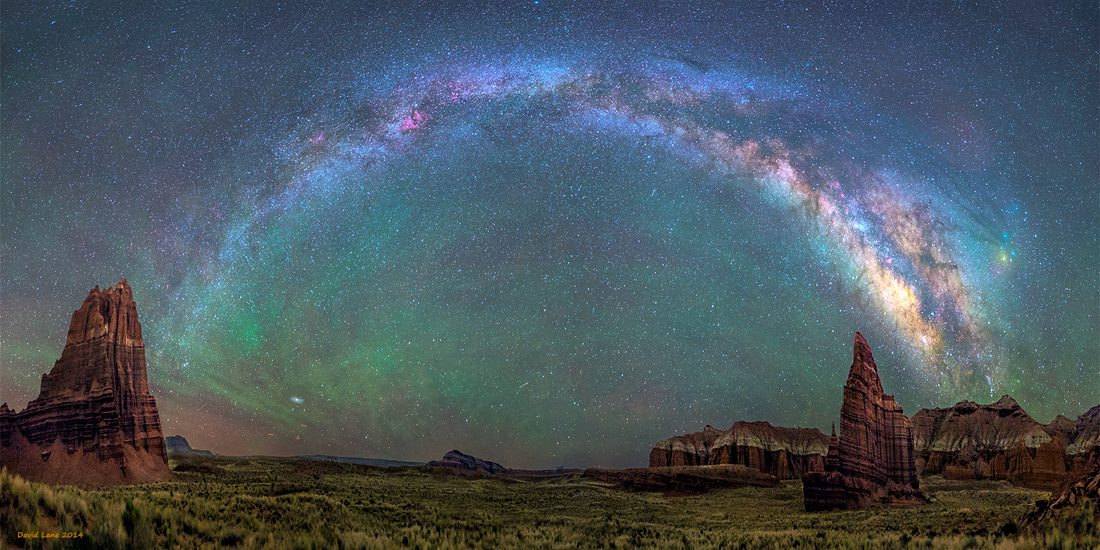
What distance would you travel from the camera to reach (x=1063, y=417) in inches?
4796

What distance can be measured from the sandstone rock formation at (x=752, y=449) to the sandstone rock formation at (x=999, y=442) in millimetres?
19375

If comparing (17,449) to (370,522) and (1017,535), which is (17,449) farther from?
(1017,535)

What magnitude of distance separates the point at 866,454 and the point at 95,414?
6168cm

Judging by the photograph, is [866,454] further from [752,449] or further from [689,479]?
[752,449]

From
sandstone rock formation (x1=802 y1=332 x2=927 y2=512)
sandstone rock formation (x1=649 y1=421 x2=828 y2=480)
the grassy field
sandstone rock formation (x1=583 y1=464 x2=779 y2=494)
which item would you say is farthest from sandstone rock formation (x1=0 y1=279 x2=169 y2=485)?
sandstone rock formation (x1=649 y1=421 x2=828 y2=480)

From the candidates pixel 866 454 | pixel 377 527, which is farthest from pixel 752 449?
pixel 377 527

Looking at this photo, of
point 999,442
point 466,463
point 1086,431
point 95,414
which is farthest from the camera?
point 466,463

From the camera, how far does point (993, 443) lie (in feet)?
365

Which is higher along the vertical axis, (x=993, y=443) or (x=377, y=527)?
(x=993, y=443)

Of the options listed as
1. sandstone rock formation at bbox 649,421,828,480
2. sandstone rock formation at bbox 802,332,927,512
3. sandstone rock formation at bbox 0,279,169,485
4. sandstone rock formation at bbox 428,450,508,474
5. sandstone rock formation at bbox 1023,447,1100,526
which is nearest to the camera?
sandstone rock formation at bbox 1023,447,1100,526

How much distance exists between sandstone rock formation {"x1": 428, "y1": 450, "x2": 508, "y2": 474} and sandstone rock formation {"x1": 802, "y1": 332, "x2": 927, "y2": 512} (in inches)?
4297

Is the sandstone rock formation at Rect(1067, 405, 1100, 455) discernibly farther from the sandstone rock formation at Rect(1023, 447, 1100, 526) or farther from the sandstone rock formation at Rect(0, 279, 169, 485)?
the sandstone rock formation at Rect(0, 279, 169, 485)

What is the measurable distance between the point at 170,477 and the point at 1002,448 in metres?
118

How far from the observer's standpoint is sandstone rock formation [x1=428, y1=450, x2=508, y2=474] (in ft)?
512
